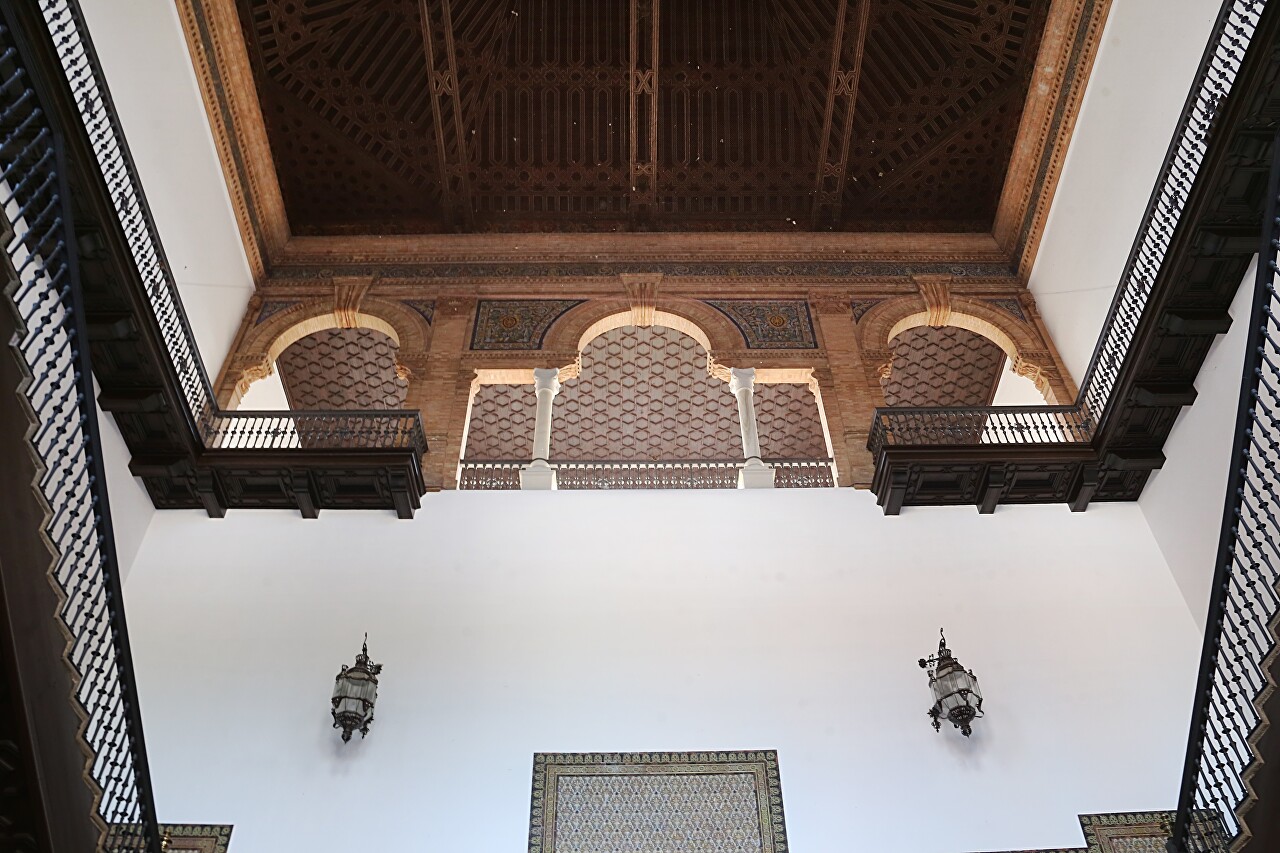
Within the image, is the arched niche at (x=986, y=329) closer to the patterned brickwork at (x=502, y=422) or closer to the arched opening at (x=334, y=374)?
the patterned brickwork at (x=502, y=422)

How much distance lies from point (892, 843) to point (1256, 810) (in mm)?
1578

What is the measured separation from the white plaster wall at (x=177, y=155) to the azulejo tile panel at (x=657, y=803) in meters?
3.79

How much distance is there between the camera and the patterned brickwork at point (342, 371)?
28.9ft

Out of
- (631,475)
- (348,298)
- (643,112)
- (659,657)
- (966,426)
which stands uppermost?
(643,112)

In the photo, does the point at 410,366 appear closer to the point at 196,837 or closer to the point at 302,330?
the point at 302,330

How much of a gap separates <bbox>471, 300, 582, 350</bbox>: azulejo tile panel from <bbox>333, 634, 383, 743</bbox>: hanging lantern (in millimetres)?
2914

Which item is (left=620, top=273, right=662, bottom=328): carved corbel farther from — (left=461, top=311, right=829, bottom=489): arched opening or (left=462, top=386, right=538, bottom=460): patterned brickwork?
(left=462, top=386, right=538, bottom=460): patterned brickwork

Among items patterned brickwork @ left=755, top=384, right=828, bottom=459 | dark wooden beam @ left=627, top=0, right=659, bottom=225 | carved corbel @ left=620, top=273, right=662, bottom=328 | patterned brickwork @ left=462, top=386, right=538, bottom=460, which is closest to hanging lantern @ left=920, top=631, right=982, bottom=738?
carved corbel @ left=620, top=273, right=662, bottom=328

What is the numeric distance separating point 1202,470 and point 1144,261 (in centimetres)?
117

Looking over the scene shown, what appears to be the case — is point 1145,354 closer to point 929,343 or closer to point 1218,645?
point 1218,645

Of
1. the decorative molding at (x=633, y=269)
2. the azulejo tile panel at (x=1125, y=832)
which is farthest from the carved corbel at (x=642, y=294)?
the azulejo tile panel at (x=1125, y=832)

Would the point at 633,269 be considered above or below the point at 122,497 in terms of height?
above

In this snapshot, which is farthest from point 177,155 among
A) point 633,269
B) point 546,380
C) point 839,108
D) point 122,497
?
point 839,108

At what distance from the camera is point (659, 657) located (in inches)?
217
